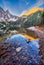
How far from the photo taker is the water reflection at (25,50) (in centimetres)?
217

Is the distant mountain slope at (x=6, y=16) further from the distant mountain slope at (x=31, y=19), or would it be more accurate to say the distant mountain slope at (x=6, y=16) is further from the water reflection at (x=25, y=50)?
the water reflection at (x=25, y=50)

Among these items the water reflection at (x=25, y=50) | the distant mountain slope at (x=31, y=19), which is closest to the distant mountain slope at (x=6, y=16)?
the distant mountain slope at (x=31, y=19)

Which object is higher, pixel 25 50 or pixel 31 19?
pixel 31 19

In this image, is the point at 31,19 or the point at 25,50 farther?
the point at 31,19

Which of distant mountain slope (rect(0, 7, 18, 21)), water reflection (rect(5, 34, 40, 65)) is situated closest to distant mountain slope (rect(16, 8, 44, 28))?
distant mountain slope (rect(0, 7, 18, 21))

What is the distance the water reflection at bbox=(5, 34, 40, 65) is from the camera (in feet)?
7.13

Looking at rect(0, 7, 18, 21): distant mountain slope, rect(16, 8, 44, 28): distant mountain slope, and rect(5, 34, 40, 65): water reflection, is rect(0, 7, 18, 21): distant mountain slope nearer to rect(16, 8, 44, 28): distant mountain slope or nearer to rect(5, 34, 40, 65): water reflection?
rect(16, 8, 44, 28): distant mountain slope

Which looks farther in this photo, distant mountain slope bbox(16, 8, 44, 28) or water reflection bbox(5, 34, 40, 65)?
distant mountain slope bbox(16, 8, 44, 28)

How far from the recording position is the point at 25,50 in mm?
2273

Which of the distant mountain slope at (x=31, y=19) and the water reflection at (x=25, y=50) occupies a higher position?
the distant mountain slope at (x=31, y=19)

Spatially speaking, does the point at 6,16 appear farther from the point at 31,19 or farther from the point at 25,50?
the point at 25,50

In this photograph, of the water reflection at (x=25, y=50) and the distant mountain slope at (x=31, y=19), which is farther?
the distant mountain slope at (x=31, y=19)

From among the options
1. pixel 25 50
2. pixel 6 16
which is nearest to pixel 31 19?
pixel 6 16

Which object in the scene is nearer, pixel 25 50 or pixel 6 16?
pixel 25 50
